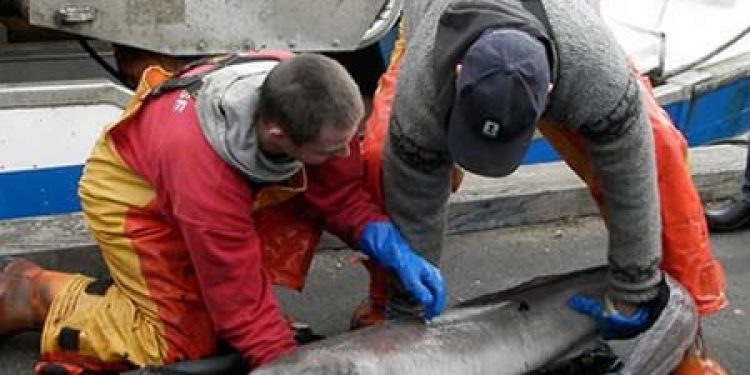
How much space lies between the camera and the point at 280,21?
445 centimetres

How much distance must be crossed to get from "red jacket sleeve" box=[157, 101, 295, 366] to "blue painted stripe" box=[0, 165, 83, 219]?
3.79 feet

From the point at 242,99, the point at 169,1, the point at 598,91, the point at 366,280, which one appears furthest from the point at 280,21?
the point at 598,91

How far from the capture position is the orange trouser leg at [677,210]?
11.0ft

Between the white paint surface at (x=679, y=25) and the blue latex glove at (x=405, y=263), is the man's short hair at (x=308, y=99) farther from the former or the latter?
the white paint surface at (x=679, y=25)

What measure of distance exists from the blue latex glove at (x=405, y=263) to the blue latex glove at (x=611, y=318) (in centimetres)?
38

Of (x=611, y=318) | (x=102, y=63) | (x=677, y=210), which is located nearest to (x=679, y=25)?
(x=102, y=63)

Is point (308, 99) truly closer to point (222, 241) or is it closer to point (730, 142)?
point (222, 241)

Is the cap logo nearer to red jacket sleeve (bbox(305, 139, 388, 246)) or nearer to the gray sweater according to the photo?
the gray sweater

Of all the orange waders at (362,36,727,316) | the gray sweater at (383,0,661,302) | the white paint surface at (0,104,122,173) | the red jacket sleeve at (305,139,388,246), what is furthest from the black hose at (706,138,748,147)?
the white paint surface at (0,104,122,173)

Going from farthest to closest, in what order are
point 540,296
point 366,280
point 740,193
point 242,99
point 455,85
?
point 740,193
point 366,280
point 540,296
point 242,99
point 455,85

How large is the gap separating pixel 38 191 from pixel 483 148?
196cm

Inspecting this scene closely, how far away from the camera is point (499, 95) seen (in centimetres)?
272

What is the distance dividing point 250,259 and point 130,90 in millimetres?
1534

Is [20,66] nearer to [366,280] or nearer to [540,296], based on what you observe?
[366,280]
